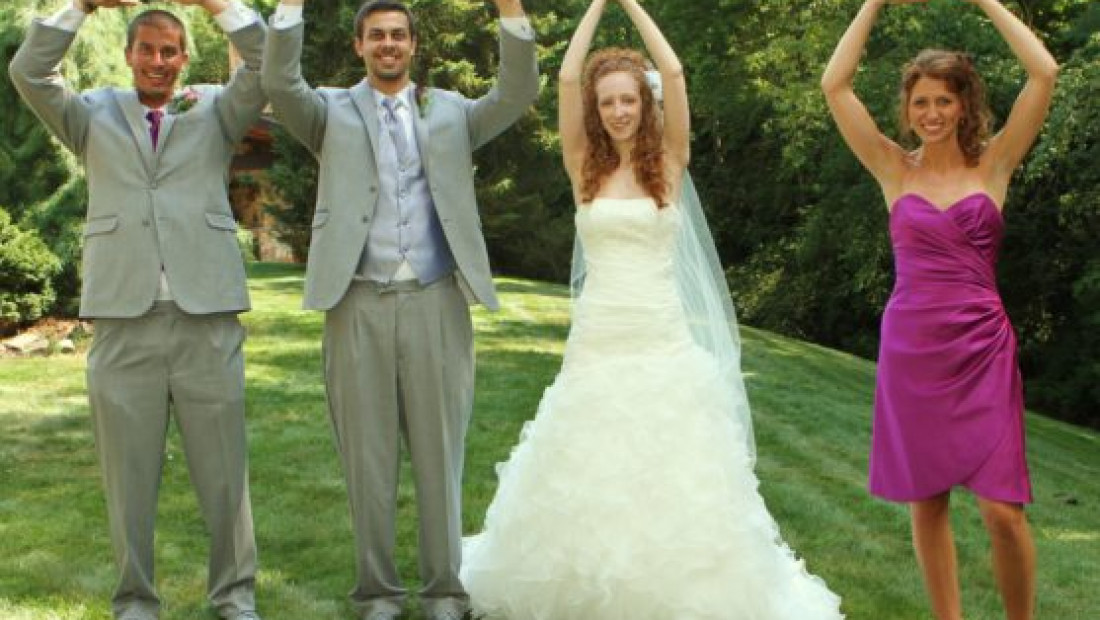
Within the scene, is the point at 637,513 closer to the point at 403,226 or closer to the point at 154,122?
the point at 403,226

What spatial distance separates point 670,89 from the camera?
4703 millimetres

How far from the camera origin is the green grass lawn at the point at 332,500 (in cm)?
541

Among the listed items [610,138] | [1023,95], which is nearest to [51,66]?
[610,138]

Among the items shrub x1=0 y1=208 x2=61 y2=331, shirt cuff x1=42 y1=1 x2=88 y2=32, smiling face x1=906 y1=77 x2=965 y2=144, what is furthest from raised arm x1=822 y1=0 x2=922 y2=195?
shrub x1=0 y1=208 x2=61 y2=331

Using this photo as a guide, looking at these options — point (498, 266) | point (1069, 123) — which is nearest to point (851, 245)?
point (1069, 123)

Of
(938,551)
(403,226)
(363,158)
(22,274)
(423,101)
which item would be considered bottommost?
(22,274)

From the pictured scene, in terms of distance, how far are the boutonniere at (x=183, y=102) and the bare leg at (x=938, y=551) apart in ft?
9.73

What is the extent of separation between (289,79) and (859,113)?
2.02 m

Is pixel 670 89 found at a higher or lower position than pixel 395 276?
higher

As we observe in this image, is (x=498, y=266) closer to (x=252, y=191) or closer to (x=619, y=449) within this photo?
(x=252, y=191)

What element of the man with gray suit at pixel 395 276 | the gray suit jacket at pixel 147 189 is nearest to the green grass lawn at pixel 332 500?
the man with gray suit at pixel 395 276

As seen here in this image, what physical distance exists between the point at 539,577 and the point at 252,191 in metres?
24.2

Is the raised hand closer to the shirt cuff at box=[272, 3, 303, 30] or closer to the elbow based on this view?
the shirt cuff at box=[272, 3, 303, 30]

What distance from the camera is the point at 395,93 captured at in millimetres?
4766
